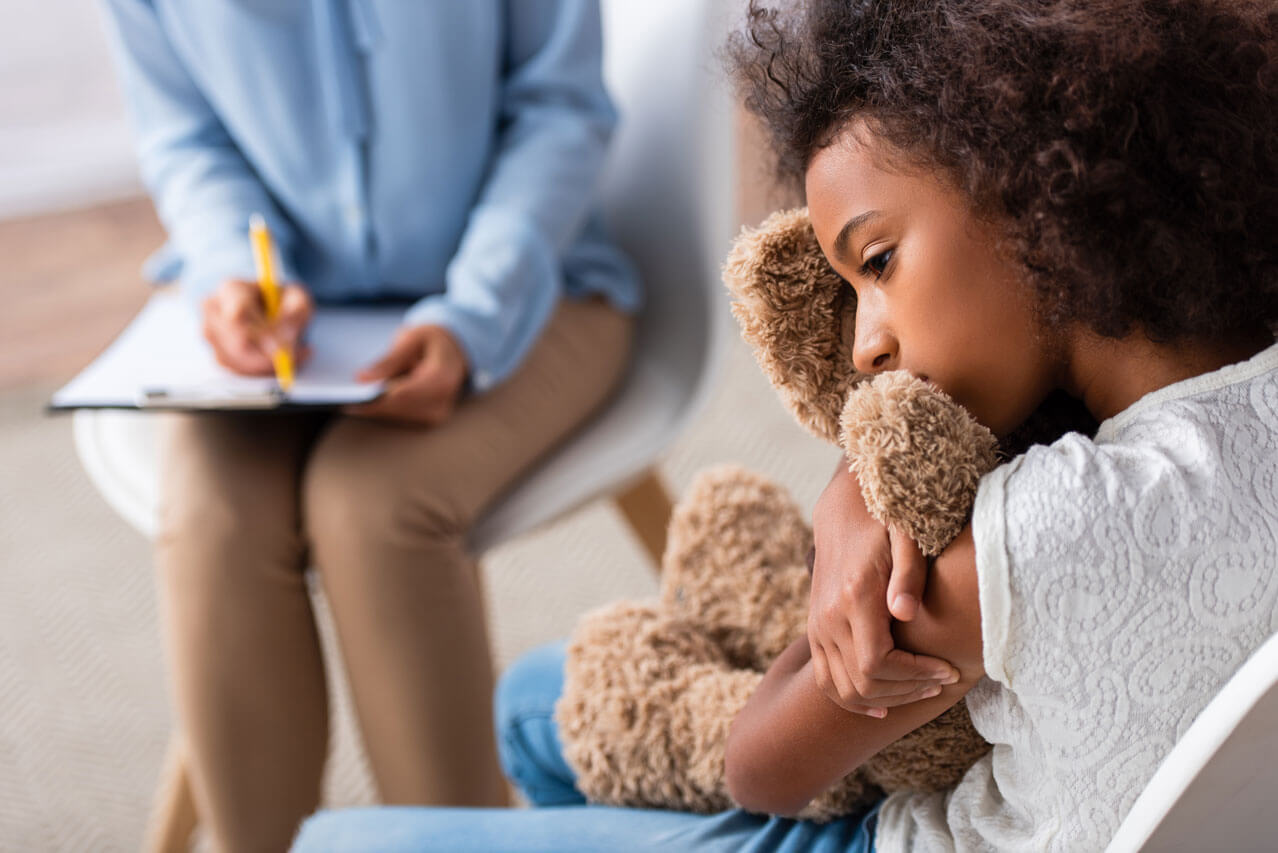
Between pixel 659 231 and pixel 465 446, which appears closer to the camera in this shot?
pixel 465 446

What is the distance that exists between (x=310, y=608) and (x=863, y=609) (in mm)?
638

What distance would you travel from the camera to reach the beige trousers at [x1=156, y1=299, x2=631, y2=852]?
3.02 feet

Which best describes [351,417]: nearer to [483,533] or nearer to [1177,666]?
[483,533]

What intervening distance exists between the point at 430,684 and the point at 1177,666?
0.63 metres

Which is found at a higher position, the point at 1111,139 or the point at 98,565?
the point at 1111,139

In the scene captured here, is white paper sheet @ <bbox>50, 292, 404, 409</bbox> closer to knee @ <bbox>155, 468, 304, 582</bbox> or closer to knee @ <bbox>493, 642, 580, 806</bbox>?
knee @ <bbox>155, 468, 304, 582</bbox>

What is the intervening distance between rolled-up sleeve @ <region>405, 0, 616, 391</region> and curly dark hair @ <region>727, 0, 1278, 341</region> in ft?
1.92

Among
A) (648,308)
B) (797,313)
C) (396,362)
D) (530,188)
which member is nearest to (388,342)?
(396,362)

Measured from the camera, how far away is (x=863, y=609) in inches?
17.8

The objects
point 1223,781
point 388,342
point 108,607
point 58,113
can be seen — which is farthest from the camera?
point 58,113

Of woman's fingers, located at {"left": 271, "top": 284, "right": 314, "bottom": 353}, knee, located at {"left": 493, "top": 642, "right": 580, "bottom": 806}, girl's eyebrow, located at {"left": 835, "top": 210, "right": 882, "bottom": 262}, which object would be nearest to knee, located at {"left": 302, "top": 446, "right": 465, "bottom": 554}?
woman's fingers, located at {"left": 271, "top": 284, "right": 314, "bottom": 353}

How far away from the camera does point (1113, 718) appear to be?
443 mm

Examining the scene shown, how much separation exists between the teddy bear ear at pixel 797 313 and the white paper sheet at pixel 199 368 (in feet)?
1.39

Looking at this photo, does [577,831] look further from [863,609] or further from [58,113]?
[58,113]
